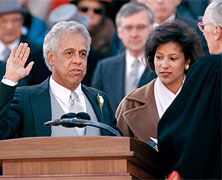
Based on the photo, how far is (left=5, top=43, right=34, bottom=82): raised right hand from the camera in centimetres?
578

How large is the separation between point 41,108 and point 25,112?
0.14 meters

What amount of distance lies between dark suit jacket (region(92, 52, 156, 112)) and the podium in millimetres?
4148

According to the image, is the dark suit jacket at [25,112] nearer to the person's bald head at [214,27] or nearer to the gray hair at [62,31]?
the gray hair at [62,31]

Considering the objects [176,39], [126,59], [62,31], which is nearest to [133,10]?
[126,59]

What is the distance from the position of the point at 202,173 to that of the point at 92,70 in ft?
17.4

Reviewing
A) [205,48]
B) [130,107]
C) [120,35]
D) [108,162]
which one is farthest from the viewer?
[120,35]

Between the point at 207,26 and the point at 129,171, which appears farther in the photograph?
the point at 207,26

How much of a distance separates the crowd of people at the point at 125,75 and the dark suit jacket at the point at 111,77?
0.01m

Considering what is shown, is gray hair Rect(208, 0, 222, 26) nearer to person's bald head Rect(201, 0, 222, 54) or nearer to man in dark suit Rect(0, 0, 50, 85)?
person's bald head Rect(201, 0, 222, 54)

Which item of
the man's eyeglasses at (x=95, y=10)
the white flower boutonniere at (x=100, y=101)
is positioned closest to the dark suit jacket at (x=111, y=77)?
the man's eyeglasses at (x=95, y=10)

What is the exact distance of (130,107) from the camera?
7102 millimetres

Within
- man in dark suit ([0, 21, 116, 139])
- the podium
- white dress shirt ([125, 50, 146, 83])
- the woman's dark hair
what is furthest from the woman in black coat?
white dress shirt ([125, 50, 146, 83])

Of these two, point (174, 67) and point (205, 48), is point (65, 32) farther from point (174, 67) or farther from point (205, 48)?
point (205, 48)

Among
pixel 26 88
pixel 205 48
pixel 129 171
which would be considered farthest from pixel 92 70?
pixel 129 171
